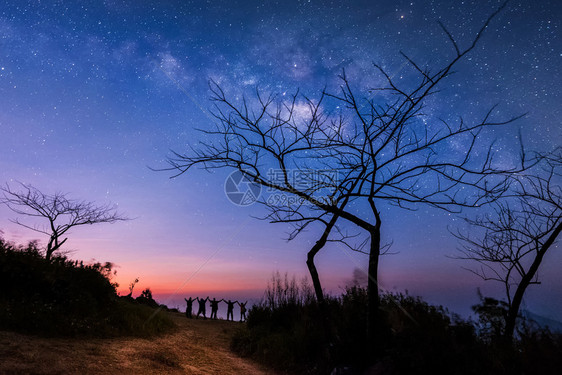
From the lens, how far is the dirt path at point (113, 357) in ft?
17.1

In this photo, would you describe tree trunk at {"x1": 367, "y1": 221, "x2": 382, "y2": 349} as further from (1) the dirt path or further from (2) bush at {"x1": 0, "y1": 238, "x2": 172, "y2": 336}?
(2) bush at {"x1": 0, "y1": 238, "x2": 172, "y2": 336}

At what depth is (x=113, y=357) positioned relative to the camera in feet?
21.1

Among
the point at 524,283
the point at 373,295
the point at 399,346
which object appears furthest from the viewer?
the point at 524,283

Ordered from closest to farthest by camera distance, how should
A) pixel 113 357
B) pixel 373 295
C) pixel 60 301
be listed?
pixel 373 295 < pixel 113 357 < pixel 60 301

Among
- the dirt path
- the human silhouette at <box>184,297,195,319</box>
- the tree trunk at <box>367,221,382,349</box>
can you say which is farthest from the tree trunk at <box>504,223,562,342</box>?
the human silhouette at <box>184,297,195,319</box>

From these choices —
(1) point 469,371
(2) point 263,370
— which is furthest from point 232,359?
(1) point 469,371

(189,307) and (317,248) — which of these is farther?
(189,307)

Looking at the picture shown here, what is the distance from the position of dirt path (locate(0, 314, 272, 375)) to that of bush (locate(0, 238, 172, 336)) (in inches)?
25.0

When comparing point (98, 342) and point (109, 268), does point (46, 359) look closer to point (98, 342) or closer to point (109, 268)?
point (98, 342)

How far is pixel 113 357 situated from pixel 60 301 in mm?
4064

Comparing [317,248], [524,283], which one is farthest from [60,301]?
[524,283]

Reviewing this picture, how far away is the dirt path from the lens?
5211mm

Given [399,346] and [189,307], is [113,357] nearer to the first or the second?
[399,346]

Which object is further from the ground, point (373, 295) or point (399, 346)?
point (373, 295)
